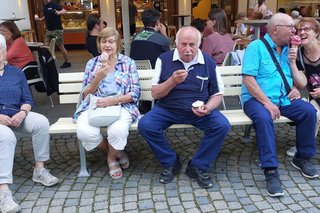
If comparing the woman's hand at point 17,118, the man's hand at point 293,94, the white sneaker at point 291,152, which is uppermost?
the man's hand at point 293,94

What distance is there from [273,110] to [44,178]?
2084 mm

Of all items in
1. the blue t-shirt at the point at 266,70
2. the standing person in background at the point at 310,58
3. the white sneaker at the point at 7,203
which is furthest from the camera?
the standing person in background at the point at 310,58

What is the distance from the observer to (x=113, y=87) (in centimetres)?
327

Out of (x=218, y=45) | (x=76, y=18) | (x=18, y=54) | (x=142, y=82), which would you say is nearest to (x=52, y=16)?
(x=76, y=18)

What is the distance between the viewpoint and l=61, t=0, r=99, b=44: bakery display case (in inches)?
474

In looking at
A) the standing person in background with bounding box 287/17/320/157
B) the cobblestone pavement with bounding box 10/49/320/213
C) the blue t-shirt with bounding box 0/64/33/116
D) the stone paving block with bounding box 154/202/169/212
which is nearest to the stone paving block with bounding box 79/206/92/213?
the cobblestone pavement with bounding box 10/49/320/213

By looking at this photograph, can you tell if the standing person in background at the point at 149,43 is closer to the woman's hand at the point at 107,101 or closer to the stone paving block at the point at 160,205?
the woman's hand at the point at 107,101

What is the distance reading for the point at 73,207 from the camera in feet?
9.15

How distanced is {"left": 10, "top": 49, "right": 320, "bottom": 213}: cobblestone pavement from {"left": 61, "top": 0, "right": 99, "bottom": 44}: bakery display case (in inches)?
344

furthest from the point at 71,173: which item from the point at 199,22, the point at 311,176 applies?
the point at 199,22

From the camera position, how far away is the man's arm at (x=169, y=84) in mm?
2809

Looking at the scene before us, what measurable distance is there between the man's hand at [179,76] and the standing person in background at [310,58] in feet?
3.64

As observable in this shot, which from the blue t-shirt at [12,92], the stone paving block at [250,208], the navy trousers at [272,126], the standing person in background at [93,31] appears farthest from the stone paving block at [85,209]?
the standing person in background at [93,31]

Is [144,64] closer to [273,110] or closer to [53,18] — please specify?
[273,110]
